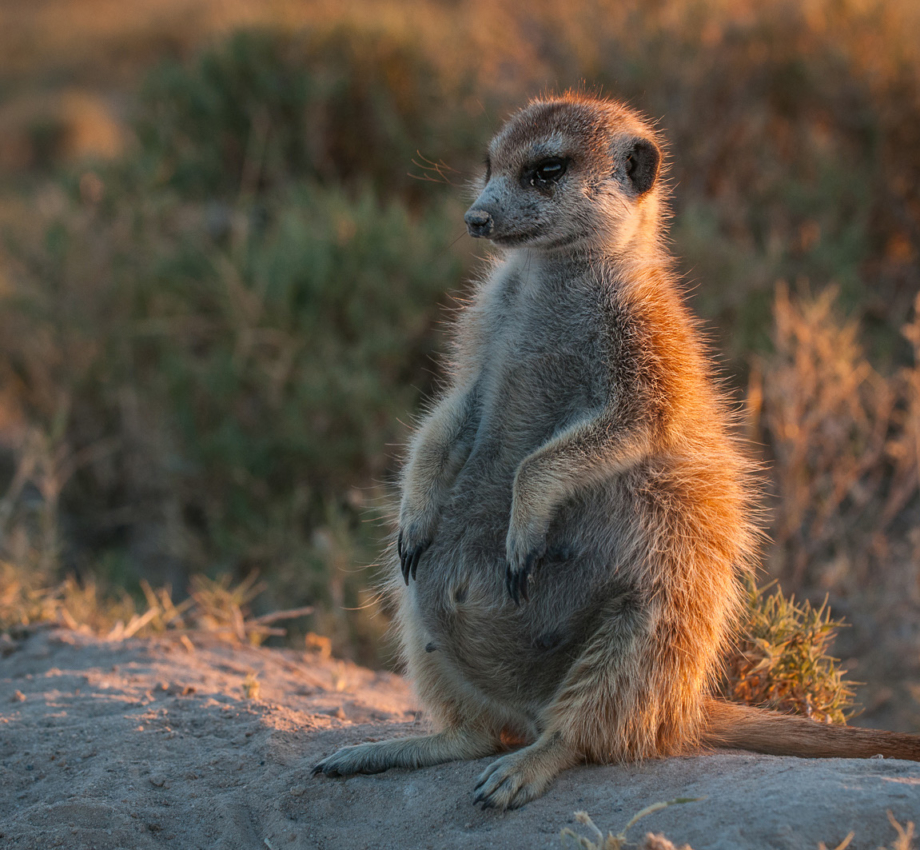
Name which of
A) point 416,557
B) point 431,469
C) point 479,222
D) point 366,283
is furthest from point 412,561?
point 366,283

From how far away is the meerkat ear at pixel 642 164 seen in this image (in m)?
2.80

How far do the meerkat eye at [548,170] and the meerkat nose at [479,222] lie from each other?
8.2 inches

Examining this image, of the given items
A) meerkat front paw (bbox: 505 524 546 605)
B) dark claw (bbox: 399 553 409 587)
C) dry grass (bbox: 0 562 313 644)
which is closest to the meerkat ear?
meerkat front paw (bbox: 505 524 546 605)

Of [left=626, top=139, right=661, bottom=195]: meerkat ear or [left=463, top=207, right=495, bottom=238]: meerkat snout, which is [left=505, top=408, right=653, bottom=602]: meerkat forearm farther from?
[left=626, top=139, right=661, bottom=195]: meerkat ear

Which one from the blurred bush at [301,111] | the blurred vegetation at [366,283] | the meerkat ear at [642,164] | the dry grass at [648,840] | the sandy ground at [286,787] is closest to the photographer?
the dry grass at [648,840]

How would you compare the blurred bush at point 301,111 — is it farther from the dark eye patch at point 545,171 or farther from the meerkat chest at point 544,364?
the meerkat chest at point 544,364

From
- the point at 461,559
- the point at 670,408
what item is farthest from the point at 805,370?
the point at 461,559

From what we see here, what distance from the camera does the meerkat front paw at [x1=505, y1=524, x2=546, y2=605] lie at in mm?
2299

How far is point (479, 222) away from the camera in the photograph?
2.60m

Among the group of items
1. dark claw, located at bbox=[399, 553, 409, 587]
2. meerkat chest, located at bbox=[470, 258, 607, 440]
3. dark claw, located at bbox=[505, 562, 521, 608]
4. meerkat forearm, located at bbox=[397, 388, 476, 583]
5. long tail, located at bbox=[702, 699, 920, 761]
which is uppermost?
meerkat chest, located at bbox=[470, 258, 607, 440]

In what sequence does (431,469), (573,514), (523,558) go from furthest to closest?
(431,469), (573,514), (523,558)

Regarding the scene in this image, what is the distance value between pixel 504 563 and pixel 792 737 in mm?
798

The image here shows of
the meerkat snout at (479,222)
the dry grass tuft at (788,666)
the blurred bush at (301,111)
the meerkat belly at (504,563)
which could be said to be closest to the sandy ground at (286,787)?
the meerkat belly at (504,563)

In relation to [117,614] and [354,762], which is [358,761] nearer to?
[354,762]
